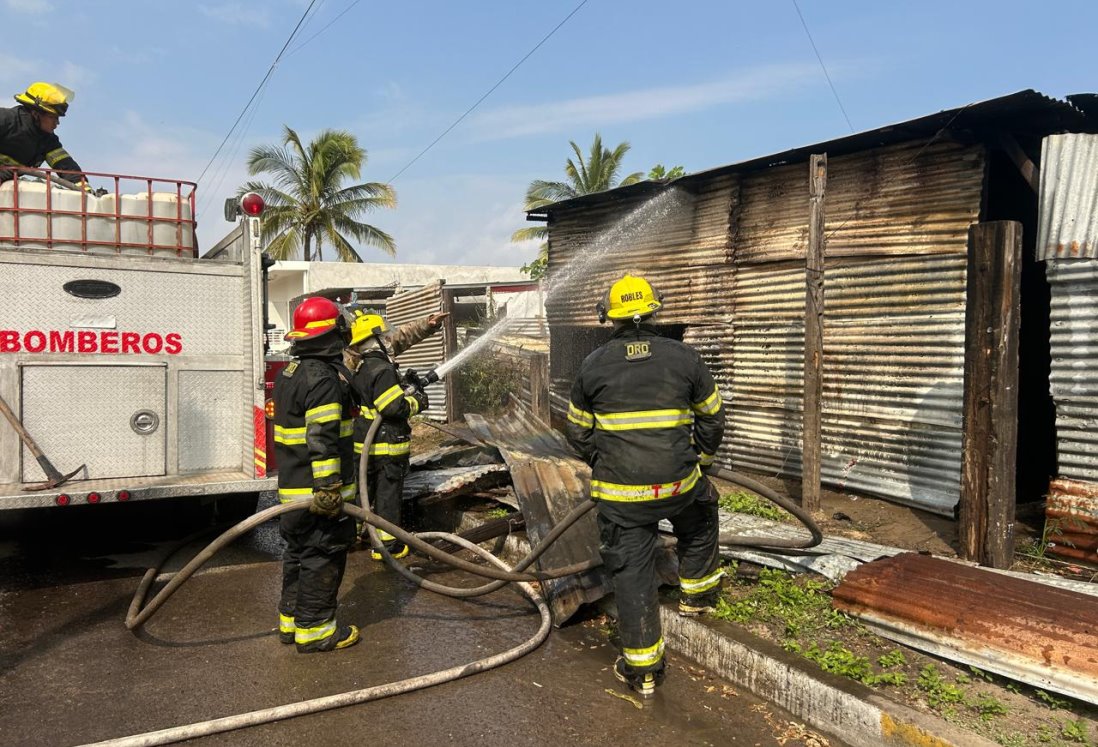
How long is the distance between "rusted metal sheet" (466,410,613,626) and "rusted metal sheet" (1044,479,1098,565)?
10.5 feet

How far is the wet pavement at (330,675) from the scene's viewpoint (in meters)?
3.32

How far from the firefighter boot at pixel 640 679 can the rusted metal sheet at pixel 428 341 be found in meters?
9.68

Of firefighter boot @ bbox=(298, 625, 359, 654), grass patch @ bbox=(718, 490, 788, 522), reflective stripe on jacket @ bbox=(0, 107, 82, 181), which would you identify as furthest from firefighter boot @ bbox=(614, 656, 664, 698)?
reflective stripe on jacket @ bbox=(0, 107, 82, 181)

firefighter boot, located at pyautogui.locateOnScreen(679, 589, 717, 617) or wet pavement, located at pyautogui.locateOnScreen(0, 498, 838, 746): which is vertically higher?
firefighter boot, located at pyautogui.locateOnScreen(679, 589, 717, 617)

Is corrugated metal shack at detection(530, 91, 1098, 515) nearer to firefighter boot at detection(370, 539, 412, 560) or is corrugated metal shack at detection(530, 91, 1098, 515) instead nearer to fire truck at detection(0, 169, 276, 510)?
firefighter boot at detection(370, 539, 412, 560)

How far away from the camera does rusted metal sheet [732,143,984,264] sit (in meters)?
6.52

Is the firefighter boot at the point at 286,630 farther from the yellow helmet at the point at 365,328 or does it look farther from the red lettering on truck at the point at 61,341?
the red lettering on truck at the point at 61,341

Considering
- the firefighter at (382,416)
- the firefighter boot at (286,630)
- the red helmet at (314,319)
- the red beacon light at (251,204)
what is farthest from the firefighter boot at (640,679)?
the red beacon light at (251,204)

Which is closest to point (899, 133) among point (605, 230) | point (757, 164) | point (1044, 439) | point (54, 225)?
point (757, 164)

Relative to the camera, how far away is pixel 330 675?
3926mm

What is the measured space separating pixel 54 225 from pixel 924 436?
7391 mm

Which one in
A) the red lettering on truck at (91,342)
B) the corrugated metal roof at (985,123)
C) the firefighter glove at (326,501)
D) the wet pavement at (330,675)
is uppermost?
the corrugated metal roof at (985,123)

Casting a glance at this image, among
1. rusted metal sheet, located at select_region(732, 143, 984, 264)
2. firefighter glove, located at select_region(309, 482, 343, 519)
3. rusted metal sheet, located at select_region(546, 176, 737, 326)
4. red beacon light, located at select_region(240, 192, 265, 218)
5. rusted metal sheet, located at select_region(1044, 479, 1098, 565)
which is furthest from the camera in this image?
rusted metal sheet, located at select_region(546, 176, 737, 326)

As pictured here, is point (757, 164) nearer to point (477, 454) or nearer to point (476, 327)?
point (477, 454)
